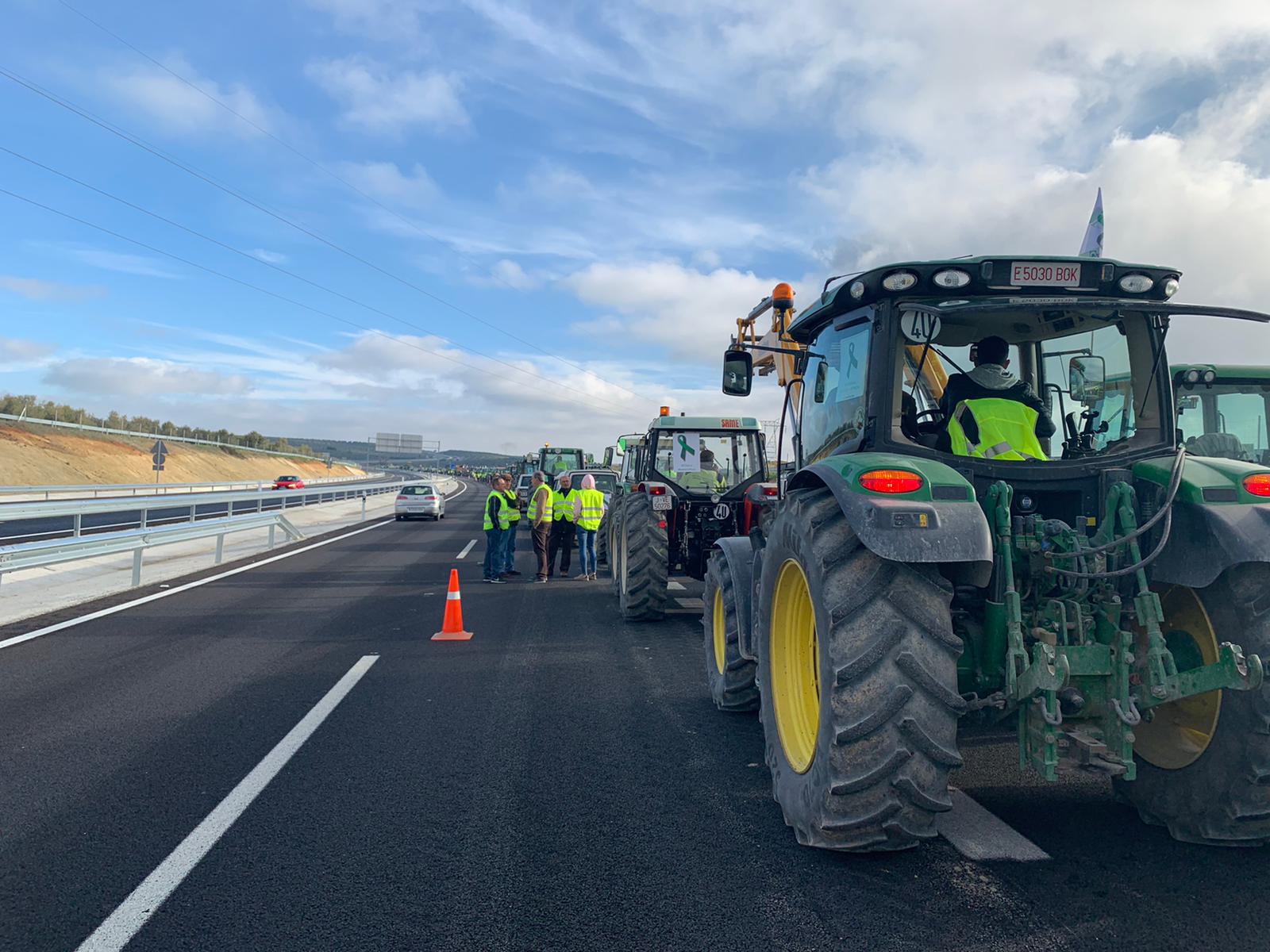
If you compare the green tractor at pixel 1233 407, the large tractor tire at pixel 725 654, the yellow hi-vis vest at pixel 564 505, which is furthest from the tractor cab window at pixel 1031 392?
the yellow hi-vis vest at pixel 564 505

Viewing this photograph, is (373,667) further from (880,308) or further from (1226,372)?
(1226,372)

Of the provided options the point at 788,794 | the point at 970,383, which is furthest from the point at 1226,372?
the point at 788,794

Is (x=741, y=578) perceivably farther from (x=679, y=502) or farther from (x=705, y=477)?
(x=705, y=477)

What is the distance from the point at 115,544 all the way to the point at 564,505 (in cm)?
681

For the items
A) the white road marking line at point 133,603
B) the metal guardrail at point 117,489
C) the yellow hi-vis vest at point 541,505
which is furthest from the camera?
the metal guardrail at point 117,489

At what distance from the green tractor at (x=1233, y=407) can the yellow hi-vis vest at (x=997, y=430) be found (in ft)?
22.2

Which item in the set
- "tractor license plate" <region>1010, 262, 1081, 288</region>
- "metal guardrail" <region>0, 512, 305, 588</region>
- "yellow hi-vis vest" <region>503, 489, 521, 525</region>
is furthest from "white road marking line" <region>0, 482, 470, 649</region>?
"tractor license plate" <region>1010, 262, 1081, 288</region>

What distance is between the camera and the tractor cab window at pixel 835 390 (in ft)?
14.4

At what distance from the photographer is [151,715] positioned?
5898mm

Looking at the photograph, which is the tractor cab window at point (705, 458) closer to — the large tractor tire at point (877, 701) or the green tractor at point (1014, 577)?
the green tractor at point (1014, 577)

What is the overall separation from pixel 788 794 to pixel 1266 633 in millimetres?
2055

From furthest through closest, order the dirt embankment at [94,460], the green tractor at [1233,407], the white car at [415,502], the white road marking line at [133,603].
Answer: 1. the dirt embankment at [94,460]
2. the white car at [415,502]
3. the green tractor at [1233,407]
4. the white road marking line at [133,603]

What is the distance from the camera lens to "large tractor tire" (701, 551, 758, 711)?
19.1ft

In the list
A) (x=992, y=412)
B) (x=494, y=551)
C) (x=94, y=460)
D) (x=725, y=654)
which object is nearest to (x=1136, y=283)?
(x=992, y=412)
